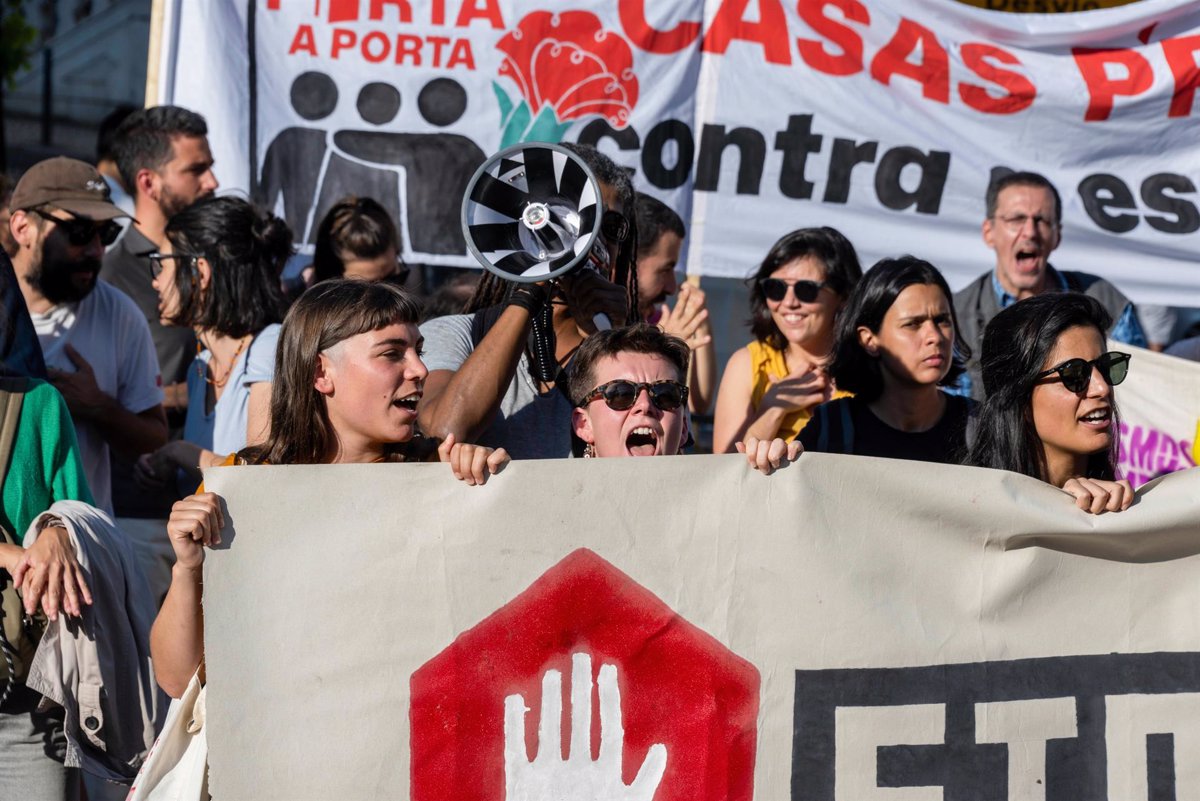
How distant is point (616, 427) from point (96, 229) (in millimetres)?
1920

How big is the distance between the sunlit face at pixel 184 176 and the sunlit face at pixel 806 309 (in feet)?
6.23

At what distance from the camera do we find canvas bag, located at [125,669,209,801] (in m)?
2.58

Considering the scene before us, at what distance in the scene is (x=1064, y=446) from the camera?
3014 mm

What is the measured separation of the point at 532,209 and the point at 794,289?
131 centimetres

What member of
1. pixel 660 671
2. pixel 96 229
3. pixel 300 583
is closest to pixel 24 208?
pixel 96 229

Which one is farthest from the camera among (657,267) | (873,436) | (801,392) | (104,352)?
(657,267)

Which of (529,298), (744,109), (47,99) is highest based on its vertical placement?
(47,99)

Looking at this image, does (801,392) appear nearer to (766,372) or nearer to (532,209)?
(766,372)

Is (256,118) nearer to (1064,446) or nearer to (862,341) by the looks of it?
(862,341)

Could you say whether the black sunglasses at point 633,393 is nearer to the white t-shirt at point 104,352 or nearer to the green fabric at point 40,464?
the green fabric at point 40,464

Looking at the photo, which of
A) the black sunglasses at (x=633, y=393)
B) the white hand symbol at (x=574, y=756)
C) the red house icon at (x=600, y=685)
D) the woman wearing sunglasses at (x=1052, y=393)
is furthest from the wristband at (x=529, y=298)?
the woman wearing sunglasses at (x=1052, y=393)

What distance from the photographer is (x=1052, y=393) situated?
3.02m

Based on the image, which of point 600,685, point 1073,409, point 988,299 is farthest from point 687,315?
point 600,685

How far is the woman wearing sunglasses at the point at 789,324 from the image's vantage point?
4.18 meters
